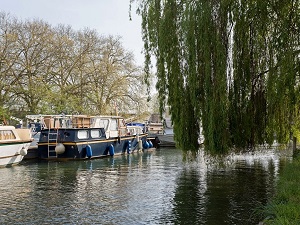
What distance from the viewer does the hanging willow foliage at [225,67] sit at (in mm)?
11281

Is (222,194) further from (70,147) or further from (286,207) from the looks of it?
(70,147)

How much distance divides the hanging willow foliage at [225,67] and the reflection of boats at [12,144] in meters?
13.0

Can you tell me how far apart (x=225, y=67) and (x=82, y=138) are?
56.8ft

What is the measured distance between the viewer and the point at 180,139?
12.2m

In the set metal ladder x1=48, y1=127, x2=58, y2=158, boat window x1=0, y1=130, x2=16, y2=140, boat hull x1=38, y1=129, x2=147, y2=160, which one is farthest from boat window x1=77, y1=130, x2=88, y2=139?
boat window x1=0, y1=130, x2=16, y2=140

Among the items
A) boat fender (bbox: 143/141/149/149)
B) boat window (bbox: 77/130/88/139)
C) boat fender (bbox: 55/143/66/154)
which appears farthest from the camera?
boat fender (bbox: 143/141/149/149)

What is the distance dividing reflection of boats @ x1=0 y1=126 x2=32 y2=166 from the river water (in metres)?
1.17

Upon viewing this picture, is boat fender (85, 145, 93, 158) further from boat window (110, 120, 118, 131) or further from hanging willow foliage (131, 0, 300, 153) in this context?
hanging willow foliage (131, 0, 300, 153)

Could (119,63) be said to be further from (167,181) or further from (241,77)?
(241,77)

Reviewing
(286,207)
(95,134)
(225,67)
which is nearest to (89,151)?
(95,134)

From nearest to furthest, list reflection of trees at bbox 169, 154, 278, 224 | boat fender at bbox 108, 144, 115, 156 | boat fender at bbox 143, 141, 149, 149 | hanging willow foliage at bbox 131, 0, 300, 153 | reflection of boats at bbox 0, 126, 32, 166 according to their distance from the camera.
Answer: reflection of trees at bbox 169, 154, 278, 224 → hanging willow foliage at bbox 131, 0, 300, 153 → reflection of boats at bbox 0, 126, 32, 166 → boat fender at bbox 108, 144, 115, 156 → boat fender at bbox 143, 141, 149, 149

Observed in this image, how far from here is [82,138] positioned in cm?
2728

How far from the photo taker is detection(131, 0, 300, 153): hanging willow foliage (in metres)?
11.3

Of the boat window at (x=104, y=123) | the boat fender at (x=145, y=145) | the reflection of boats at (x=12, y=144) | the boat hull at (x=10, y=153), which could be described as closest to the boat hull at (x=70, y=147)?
the boat window at (x=104, y=123)
